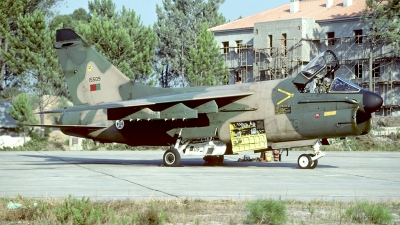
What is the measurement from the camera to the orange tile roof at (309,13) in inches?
2377

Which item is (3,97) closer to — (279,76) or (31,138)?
(31,138)

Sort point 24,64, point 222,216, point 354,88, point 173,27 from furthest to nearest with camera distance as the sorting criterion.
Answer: point 173,27 → point 24,64 → point 354,88 → point 222,216

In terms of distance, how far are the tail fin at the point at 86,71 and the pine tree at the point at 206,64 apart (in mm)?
37531

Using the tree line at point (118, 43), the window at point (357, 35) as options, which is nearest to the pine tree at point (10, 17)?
the tree line at point (118, 43)

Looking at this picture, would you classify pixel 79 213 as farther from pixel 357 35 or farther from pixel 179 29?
pixel 179 29

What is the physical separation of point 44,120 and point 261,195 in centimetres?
3652

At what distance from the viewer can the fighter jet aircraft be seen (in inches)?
698

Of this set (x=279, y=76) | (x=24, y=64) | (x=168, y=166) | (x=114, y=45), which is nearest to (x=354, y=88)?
(x=168, y=166)

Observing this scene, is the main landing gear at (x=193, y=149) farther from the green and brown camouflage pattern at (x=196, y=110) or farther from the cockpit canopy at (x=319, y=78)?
the cockpit canopy at (x=319, y=78)

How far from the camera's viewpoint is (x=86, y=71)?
22469 millimetres

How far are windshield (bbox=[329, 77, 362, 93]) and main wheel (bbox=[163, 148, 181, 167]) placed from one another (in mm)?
5429

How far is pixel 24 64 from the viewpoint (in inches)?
1768

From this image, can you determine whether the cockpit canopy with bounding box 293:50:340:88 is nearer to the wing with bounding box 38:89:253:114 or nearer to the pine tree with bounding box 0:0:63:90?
the wing with bounding box 38:89:253:114

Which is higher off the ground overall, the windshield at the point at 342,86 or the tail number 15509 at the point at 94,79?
the tail number 15509 at the point at 94,79
